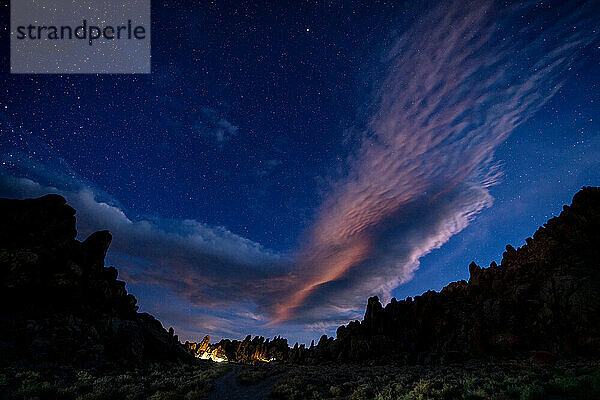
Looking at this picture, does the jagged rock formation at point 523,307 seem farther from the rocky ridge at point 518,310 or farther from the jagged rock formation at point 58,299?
the jagged rock formation at point 58,299

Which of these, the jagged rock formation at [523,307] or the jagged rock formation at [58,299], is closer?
the jagged rock formation at [58,299]

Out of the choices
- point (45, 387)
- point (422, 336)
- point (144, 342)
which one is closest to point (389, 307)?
point (422, 336)

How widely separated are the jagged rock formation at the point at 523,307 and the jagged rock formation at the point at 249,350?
68934 millimetres

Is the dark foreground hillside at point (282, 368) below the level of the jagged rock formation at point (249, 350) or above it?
above

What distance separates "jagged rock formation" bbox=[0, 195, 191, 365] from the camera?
26.5m

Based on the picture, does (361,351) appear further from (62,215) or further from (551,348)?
(62,215)

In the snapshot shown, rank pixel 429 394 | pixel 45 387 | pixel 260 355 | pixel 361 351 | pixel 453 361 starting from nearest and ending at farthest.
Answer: pixel 45 387 < pixel 429 394 < pixel 453 361 < pixel 361 351 < pixel 260 355

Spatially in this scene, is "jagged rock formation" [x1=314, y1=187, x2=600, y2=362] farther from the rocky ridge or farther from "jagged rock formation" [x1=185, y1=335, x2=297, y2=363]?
"jagged rock formation" [x1=185, y1=335, x2=297, y2=363]

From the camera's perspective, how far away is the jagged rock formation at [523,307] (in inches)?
1356

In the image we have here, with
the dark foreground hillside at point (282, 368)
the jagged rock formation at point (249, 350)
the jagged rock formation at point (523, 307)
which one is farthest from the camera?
the jagged rock formation at point (249, 350)

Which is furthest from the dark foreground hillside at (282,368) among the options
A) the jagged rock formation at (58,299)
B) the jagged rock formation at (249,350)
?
the jagged rock formation at (249,350)

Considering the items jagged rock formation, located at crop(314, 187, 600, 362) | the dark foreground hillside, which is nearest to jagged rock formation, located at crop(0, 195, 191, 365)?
the dark foreground hillside

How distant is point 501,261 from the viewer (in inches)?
2472

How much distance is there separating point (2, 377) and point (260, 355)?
440 feet
